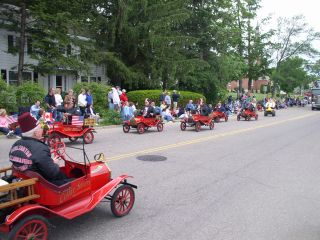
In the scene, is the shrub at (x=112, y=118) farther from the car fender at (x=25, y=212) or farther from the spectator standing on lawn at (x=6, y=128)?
the car fender at (x=25, y=212)

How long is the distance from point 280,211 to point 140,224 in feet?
7.84

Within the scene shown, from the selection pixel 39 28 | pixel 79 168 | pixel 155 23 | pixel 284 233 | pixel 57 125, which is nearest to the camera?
pixel 284 233

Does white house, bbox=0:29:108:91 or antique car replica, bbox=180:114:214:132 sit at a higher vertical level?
white house, bbox=0:29:108:91

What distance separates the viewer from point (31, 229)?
451cm

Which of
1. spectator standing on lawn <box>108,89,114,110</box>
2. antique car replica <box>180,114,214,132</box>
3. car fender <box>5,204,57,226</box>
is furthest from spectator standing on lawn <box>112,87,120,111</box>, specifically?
car fender <box>5,204,57,226</box>

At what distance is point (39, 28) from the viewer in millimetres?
25891

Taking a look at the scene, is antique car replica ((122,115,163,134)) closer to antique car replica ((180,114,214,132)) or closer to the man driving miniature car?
antique car replica ((180,114,214,132))

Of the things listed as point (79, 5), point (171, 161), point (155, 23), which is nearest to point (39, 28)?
point (79, 5)

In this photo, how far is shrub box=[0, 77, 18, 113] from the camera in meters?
18.2

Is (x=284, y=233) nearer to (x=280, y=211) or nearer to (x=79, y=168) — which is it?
(x=280, y=211)

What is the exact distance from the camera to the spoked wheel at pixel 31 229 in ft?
14.1

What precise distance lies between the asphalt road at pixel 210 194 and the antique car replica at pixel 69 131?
614mm

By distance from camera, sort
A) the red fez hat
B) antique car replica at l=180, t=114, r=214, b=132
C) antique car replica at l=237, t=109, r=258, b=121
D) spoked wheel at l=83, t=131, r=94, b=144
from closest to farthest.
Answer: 1. the red fez hat
2. spoked wheel at l=83, t=131, r=94, b=144
3. antique car replica at l=180, t=114, r=214, b=132
4. antique car replica at l=237, t=109, r=258, b=121

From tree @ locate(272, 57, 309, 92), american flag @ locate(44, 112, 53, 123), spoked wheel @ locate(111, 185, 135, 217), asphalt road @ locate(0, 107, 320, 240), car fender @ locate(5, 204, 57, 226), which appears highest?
tree @ locate(272, 57, 309, 92)
